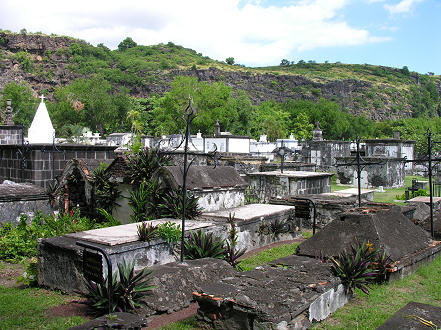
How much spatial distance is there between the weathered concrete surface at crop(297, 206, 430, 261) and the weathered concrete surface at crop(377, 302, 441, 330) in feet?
6.44

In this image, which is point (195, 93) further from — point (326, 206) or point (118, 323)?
point (118, 323)

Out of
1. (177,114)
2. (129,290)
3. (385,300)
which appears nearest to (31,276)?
(129,290)

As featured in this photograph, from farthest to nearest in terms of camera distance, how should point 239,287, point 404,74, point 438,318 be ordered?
point 404,74, point 239,287, point 438,318

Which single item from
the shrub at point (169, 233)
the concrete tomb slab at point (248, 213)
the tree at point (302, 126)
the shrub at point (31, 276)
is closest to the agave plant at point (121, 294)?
the shrub at point (169, 233)

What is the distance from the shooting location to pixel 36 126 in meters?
16.8

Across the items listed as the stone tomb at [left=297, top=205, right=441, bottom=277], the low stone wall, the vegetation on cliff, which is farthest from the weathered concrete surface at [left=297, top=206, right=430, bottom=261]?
the vegetation on cliff

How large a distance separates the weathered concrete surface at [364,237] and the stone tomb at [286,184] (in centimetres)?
642

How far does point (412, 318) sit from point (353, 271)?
55.4 inches

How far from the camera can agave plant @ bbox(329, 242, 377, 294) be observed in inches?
244

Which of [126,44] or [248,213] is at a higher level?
[126,44]

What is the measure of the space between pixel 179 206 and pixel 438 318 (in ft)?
17.8

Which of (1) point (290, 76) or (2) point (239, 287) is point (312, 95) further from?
(2) point (239, 287)

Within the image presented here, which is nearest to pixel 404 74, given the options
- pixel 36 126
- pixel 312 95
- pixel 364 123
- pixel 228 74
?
pixel 312 95

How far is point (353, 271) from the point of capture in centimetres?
630
